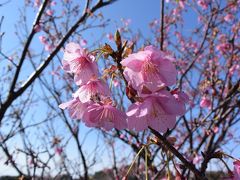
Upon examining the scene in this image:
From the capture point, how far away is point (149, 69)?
4.38ft

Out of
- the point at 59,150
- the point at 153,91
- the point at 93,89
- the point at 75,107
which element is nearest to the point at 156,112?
the point at 153,91

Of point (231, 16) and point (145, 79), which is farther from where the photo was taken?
point (231, 16)

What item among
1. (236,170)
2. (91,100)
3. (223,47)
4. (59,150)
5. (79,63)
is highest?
(223,47)

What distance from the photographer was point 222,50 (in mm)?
7734

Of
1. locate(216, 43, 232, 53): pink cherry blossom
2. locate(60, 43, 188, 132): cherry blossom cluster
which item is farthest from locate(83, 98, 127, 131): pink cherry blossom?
locate(216, 43, 232, 53): pink cherry blossom

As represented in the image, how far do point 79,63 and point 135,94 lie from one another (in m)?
0.41

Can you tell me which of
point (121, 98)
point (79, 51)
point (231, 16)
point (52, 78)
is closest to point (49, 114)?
point (52, 78)

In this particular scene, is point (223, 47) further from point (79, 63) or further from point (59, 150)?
point (79, 63)

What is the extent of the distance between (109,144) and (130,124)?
709cm

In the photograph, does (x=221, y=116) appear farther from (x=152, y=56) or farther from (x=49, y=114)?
(x=49, y=114)

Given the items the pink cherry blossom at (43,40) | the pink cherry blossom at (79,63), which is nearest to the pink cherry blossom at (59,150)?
the pink cherry blossom at (43,40)

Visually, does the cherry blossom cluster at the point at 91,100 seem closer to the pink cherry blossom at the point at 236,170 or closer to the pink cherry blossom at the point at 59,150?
the pink cherry blossom at the point at 236,170

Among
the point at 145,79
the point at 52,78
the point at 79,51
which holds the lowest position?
the point at 145,79

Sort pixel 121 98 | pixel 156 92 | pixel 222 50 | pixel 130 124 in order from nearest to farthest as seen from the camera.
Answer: pixel 156 92
pixel 130 124
pixel 121 98
pixel 222 50
